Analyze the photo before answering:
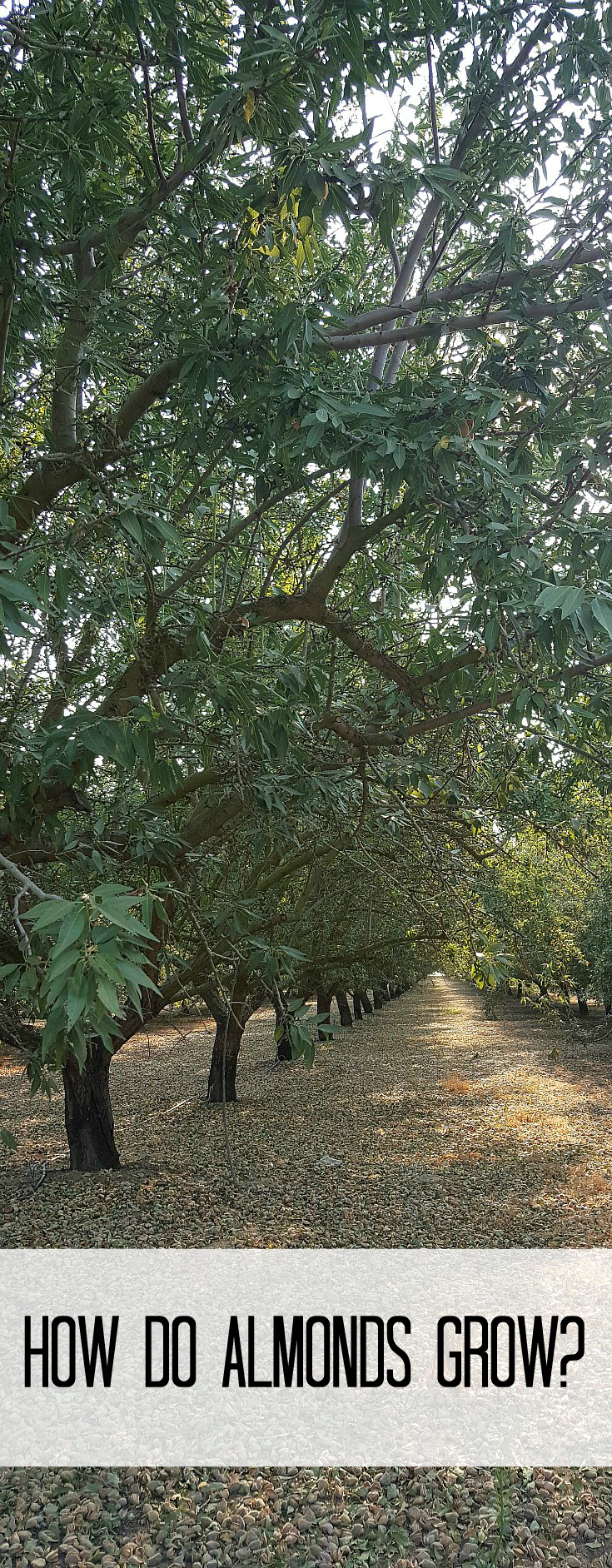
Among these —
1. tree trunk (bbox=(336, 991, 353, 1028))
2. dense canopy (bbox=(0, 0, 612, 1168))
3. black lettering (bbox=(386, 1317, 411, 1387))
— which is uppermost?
dense canopy (bbox=(0, 0, 612, 1168))

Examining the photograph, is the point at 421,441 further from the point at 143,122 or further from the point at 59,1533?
the point at 59,1533

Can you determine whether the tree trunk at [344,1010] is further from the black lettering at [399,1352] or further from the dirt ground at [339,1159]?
the black lettering at [399,1352]

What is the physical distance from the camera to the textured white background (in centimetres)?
392

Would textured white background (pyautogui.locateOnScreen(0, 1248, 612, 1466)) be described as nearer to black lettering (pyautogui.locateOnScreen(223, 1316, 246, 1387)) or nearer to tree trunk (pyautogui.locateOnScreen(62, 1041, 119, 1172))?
black lettering (pyautogui.locateOnScreen(223, 1316, 246, 1387))

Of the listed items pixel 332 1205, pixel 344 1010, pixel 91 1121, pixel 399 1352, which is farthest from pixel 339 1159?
pixel 344 1010

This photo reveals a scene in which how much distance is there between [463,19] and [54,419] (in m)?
1.78

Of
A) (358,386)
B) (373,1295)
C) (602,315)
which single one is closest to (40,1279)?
(373,1295)

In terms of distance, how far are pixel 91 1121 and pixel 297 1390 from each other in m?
4.32

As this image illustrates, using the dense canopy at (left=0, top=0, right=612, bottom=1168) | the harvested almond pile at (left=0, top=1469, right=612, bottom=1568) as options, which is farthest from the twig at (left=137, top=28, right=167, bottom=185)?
the harvested almond pile at (left=0, top=1469, right=612, bottom=1568)

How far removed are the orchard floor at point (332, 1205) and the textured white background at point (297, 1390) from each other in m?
0.18

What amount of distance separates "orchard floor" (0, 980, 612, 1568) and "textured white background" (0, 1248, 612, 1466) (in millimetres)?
179

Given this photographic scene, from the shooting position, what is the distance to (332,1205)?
7613mm

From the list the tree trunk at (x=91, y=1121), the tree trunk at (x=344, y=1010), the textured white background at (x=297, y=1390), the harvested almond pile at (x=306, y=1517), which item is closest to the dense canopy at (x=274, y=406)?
the harvested almond pile at (x=306, y=1517)

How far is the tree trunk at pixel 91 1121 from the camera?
26.7 feet
